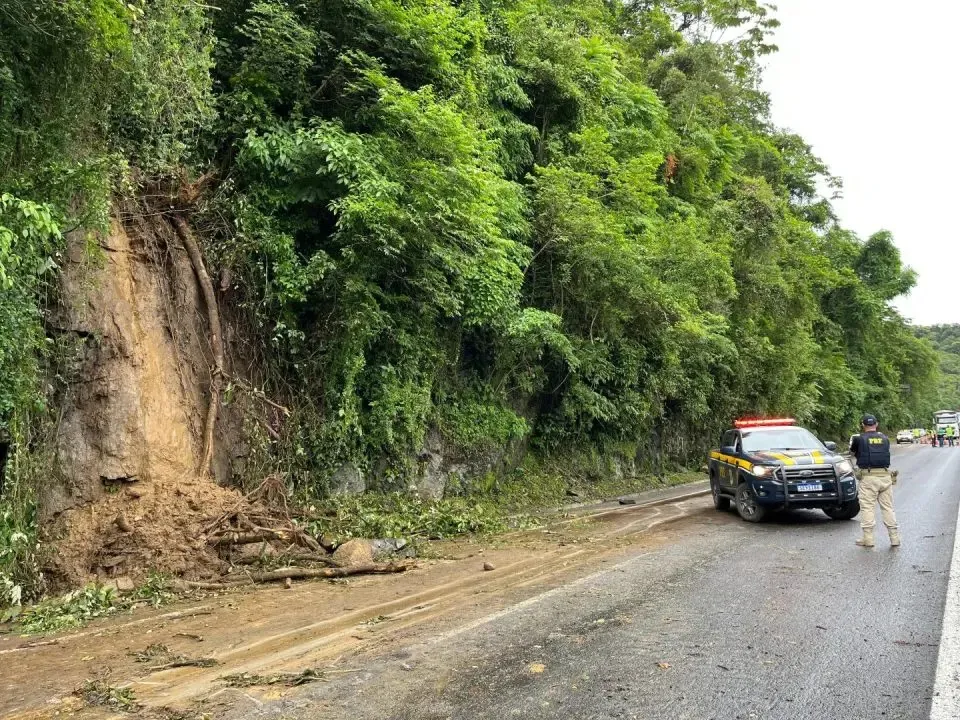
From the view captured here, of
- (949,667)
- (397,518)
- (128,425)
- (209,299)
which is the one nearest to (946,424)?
(397,518)

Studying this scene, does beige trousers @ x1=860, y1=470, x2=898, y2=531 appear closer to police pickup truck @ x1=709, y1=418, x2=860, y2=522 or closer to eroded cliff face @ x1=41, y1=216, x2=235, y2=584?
police pickup truck @ x1=709, y1=418, x2=860, y2=522

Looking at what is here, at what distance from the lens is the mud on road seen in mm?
4594

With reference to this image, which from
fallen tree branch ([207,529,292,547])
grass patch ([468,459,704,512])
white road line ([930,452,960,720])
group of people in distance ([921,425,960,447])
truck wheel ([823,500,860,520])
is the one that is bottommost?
group of people in distance ([921,425,960,447])

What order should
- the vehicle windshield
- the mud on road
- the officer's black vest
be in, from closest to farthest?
the mud on road → the officer's black vest → the vehicle windshield

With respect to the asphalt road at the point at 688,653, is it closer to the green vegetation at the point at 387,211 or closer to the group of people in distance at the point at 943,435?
the green vegetation at the point at 387,211

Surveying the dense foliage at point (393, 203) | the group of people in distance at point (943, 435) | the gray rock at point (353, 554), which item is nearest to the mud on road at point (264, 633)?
the gray rock at point (353, 554)

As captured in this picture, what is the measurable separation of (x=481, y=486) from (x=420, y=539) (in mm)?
4455

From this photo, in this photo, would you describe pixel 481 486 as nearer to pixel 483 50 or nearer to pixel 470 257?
pixel 470 257

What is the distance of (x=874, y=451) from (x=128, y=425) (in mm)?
10373

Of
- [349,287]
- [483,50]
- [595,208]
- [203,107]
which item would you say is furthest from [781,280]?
[203,107]

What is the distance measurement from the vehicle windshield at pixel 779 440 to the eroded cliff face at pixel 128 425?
9.46 metres

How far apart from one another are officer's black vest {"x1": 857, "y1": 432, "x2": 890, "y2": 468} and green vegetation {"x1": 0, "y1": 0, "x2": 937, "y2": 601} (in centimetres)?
653

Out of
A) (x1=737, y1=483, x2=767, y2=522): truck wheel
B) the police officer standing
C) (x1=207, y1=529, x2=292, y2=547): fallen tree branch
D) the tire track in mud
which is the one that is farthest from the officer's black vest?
(x1=207, y1=529, x2=292, y2=547): fallen tree branch

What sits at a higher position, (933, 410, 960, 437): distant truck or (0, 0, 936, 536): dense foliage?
(0, 0, 936, 536): dense foliage
